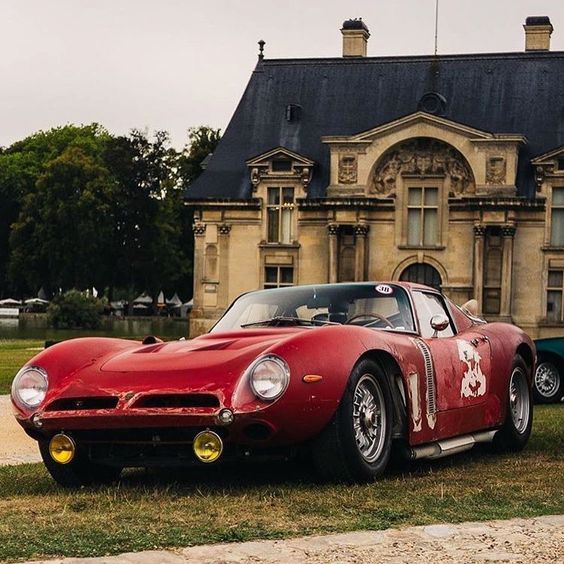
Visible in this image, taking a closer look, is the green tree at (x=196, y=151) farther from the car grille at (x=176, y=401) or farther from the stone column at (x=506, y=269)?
the car grille at (x=176, y=401)

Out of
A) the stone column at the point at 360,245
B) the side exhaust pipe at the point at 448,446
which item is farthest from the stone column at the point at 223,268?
the side exhaust pipe at the point at 448,446

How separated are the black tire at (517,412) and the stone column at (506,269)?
4407 centimetres

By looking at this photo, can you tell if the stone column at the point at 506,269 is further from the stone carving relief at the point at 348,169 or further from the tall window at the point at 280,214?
the tall window at the point at 280,214

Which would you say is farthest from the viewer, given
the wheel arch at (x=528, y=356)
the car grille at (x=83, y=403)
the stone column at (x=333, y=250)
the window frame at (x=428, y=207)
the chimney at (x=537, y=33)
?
the chimney at (x=537, y=33)

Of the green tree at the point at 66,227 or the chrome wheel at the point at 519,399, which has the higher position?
the green tree at the point at 66,227

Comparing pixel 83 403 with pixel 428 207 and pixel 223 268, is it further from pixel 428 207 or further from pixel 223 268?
pixel 223 268

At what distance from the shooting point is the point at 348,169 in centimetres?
5703

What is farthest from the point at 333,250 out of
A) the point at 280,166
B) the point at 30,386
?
the point at 30,386

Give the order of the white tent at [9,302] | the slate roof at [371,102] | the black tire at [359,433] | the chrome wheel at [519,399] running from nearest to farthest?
1. the black tire at [359,433]
2. the chrome wheel at [519,399]
3. the slate roof at [371,102]
4. the white tent at [9,302]

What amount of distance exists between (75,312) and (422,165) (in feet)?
90.3

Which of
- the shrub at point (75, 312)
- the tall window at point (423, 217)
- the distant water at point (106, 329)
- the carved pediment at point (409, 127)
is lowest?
the distant water at point (106, 329)

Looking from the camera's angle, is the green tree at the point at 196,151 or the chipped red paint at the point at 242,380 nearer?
the chipped red paint at the point at 242,380

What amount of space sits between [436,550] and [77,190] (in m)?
87.2

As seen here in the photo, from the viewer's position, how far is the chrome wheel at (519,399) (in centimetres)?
1084
